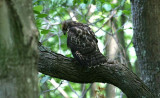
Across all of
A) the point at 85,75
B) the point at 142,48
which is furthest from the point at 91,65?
the point at 142,48

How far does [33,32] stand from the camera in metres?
1.61

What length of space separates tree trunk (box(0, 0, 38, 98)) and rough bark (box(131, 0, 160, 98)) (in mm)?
3192

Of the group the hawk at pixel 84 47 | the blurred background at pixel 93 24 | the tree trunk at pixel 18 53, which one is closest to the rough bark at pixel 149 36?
the blurred background at pixel 93 24

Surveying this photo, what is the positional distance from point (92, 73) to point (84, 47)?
0.46m

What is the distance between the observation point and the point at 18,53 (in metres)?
1.59

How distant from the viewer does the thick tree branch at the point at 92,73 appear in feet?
11.9

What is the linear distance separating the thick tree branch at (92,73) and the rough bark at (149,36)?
1.99ft

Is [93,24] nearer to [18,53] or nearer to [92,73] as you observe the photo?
[92,73]

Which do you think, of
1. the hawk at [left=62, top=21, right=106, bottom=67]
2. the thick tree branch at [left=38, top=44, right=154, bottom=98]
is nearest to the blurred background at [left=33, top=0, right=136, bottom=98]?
the hawk at [left=62, top=21, right=106, bottom=67]

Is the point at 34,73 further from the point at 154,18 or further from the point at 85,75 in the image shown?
the point at 154,18

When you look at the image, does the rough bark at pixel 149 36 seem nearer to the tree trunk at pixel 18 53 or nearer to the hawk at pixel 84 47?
the hawk at pixel 84 47

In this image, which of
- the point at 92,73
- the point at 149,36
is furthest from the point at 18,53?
the point at 149,36

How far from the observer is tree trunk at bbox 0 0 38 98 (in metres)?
1.53

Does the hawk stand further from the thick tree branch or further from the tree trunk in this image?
the tree trunk
